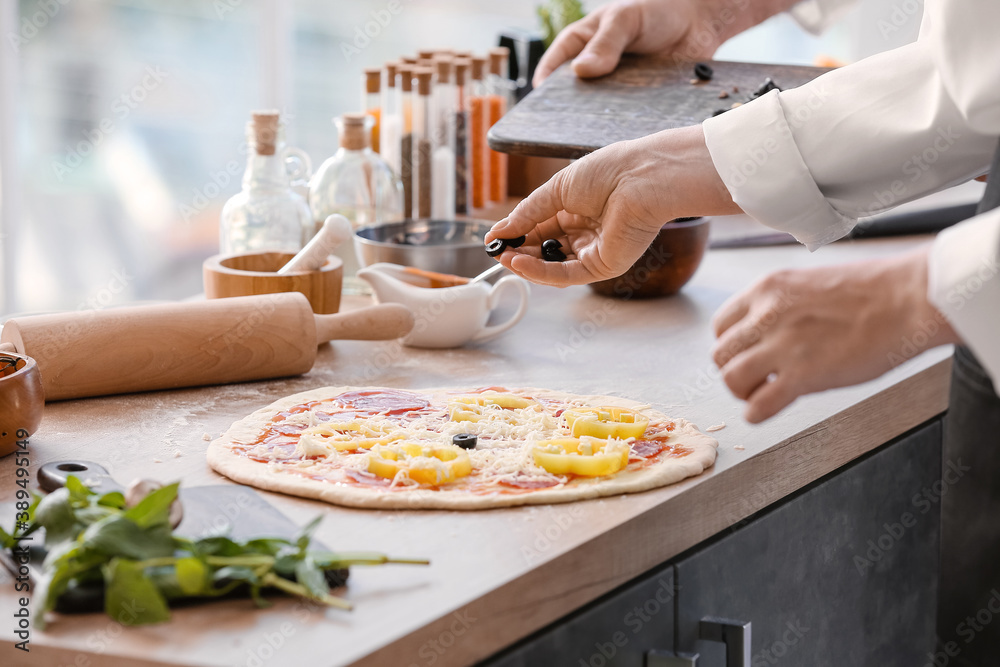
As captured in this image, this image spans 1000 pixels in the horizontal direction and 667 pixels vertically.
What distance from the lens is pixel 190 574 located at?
0.78 m

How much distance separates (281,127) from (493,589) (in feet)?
3.36

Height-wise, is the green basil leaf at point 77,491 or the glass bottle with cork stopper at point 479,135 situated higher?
the glass bottle with cork stopper at point 479,135

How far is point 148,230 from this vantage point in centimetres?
453

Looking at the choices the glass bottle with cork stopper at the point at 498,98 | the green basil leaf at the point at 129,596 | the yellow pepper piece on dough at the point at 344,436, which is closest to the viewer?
the green basil leaf at the point at 129,596

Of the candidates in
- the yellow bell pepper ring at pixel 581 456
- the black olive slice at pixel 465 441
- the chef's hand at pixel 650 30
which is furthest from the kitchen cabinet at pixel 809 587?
the chef's hand at pixel 650 30

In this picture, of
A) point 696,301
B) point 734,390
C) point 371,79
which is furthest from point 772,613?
point 371,79

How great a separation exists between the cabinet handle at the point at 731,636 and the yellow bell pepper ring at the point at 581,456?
0.18 meters

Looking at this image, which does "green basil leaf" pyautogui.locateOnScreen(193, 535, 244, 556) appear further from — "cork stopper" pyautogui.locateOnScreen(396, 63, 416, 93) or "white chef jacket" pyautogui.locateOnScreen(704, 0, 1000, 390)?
"cork stopper" pyautogui.locateOnScreen(396, 63, 416, 93)

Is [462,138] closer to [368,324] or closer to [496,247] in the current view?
[368,324]

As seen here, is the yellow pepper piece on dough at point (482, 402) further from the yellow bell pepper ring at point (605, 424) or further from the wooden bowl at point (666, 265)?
the wooden bowl at point (666, 265)

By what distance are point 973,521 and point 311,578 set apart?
648 mm

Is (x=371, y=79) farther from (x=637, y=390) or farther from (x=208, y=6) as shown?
(x=208, y=6)

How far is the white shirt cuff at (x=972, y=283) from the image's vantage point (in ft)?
2.51

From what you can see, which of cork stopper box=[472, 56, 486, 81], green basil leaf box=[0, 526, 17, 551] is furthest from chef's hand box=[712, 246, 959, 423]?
cork stopper box=[472, 56, 486, 81]
